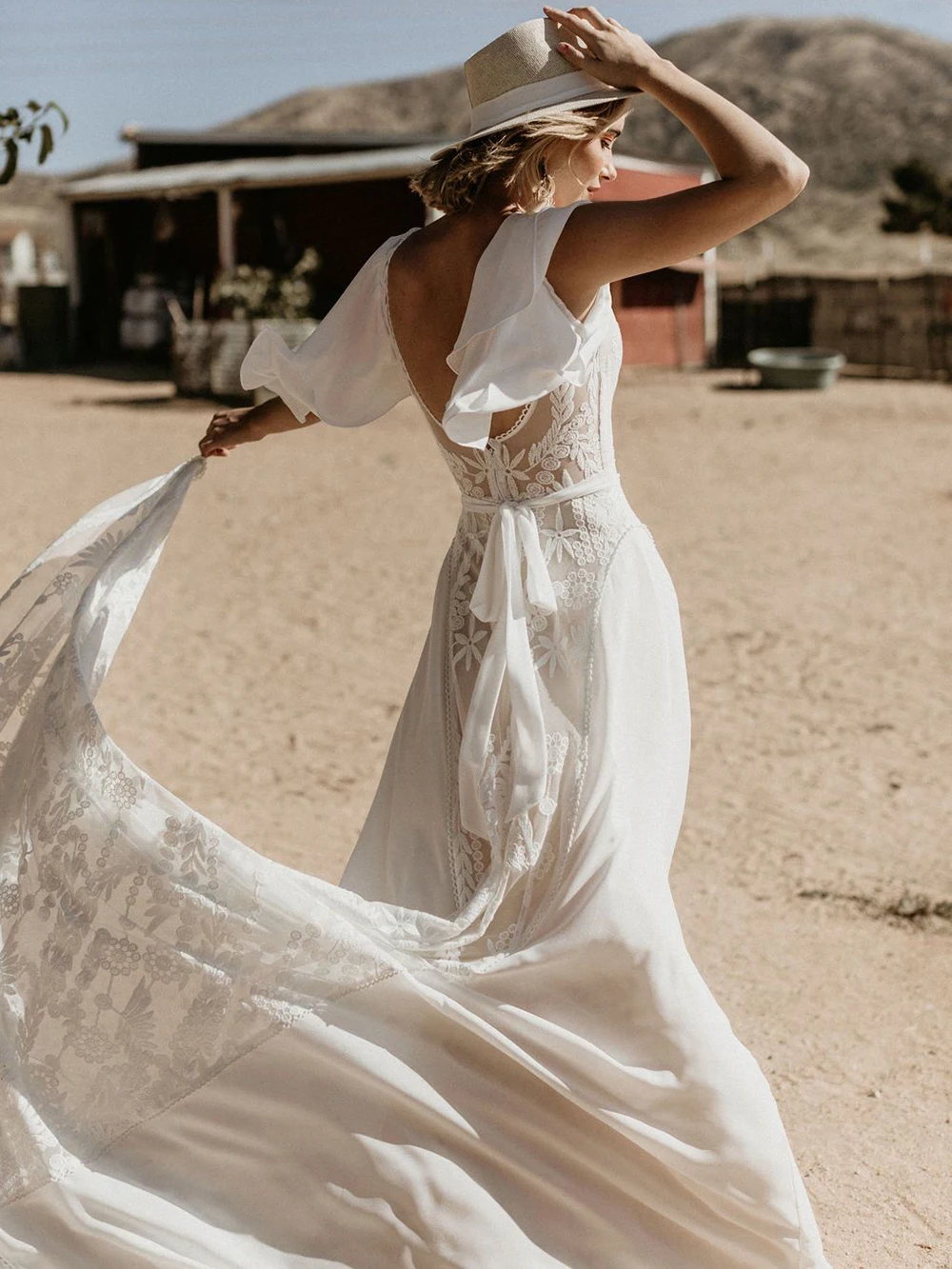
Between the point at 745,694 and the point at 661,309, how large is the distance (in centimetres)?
1594

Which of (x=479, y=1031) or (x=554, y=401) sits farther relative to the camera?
(x=554, y=401)

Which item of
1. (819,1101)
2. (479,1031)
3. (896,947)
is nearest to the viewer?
(479,1031)

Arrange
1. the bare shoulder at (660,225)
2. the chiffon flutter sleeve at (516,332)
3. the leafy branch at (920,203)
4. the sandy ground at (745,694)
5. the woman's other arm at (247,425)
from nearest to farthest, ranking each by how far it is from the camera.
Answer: the bare shoulder at (660,225), the chiffon flutter sleeve at (516,332), the woman's other arm at (247,425), the sandy ground at (745,694), the leafy branch at (920,203)

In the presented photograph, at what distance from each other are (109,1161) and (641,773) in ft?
3.43

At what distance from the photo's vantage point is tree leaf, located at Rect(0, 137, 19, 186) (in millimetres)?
2789

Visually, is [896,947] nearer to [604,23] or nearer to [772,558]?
[604,23]

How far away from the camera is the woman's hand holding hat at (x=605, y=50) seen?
1973 millimetres

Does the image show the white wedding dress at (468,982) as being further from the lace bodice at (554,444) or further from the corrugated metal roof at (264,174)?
the corrugated metal roof at (264,174)

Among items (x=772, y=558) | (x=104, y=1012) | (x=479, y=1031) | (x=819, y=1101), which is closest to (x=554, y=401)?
(x=479, y=1031)

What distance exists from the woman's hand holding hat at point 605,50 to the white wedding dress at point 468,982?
0.73 feet

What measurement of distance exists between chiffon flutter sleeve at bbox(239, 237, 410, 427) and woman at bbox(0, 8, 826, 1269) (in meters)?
0.02

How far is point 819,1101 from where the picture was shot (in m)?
3.01

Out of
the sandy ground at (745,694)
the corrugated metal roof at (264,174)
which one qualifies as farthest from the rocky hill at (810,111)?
the sandy ground at (745,694)

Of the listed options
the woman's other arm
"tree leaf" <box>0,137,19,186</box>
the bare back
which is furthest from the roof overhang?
the bare back
